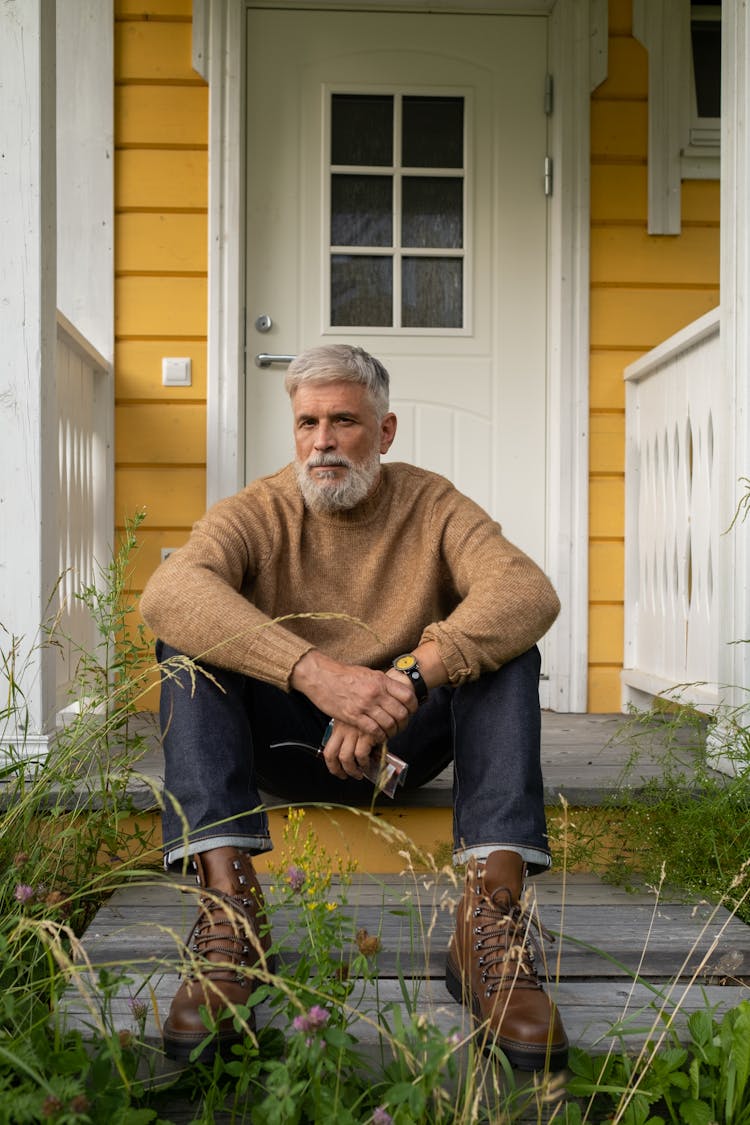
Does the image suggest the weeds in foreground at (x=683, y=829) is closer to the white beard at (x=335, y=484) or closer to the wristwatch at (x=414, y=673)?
the wristwatch at (x=414, y=673)

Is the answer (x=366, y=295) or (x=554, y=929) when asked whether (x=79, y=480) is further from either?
(x=554, y=929)

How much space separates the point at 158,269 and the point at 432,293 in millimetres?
881

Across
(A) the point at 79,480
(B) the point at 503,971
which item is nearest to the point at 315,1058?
(B) the point at 503,971

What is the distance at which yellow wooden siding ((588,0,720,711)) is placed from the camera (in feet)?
11.8

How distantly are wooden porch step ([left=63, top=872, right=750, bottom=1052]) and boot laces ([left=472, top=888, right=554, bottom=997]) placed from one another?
0.05m

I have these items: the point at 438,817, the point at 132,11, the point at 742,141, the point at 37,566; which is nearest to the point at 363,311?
the point at 132,11

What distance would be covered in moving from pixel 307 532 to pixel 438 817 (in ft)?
2.10

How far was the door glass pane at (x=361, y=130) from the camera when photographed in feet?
11.8

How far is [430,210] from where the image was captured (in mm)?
3645

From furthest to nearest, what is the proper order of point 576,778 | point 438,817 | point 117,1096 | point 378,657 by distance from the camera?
1. point 576,778
2. point 438,817
3. point 378,657
4. point 117,1096

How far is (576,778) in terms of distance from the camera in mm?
2451

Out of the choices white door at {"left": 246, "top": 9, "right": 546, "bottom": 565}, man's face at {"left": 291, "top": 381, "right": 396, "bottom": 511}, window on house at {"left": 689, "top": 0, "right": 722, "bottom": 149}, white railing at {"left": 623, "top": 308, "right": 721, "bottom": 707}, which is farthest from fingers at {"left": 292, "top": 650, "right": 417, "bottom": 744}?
window on house at {"left": 689, "top": 0, "right": 722, "bottom": 149}

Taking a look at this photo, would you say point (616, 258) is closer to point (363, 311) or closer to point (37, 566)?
point (363, 311)

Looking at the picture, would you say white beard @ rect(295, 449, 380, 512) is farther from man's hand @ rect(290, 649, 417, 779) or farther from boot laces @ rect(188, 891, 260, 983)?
boot laces @ rect(188, 891, 260, 983)
